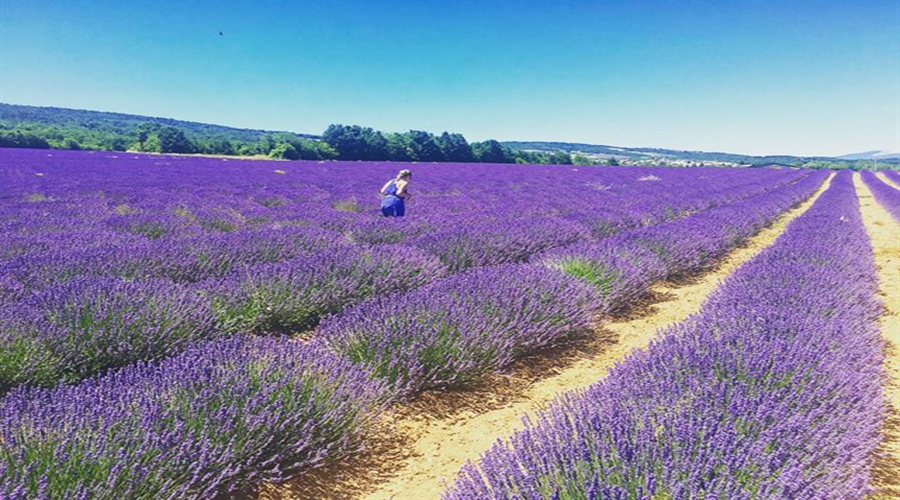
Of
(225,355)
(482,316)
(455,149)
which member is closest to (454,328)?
(482,316)

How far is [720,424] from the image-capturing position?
5.34 feet

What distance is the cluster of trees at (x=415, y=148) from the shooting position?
1781 inches

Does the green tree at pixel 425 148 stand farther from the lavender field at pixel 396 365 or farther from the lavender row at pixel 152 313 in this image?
the lavender row at pixel 152 313

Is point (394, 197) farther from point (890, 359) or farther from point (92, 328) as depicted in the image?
point (890, 359)

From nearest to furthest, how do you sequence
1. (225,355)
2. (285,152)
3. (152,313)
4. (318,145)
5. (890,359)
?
1. (225,355)
2. (152,313)
3. (890,359)
4. (285,152)
5. (318,145)

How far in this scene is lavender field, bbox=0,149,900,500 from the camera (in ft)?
4.77

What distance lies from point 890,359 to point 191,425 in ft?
14.2

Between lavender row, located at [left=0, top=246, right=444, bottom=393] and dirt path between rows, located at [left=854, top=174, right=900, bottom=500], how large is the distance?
3.13 metres

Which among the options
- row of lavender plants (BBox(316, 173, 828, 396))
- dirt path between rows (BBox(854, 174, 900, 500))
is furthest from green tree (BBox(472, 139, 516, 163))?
row of lavender plants (BBox(316, 173, 828, 396))

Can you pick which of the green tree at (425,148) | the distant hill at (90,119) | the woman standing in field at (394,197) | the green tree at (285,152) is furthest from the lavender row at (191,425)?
the distant hill at (90,119)

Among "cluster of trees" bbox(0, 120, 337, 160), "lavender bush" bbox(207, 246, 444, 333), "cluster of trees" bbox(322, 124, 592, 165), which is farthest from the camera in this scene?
"cluster of trees" bbox(322, 124, 592, 165)

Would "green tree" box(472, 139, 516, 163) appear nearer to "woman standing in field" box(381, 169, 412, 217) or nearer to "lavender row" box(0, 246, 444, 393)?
"woman standing in field" box(381, 169, 412, 217)

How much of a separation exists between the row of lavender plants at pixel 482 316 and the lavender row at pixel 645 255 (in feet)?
0.05

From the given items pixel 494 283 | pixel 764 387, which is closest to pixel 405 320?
pixel 494 283
